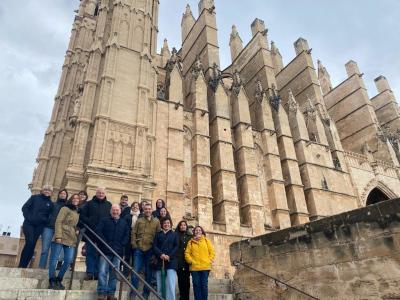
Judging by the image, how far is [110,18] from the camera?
674 inches

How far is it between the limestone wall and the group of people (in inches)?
58.3

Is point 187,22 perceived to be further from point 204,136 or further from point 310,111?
point 204,136

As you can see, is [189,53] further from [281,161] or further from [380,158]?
[380,158]

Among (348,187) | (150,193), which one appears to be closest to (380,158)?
(348,187)

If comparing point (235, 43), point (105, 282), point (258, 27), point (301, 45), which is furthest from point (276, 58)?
point (105, 282)

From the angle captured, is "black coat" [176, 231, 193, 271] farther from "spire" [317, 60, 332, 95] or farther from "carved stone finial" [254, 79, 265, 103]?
"spire" [317, 60, 332, 95]

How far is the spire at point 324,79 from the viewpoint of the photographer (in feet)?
107

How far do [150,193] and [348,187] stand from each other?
14.3 m

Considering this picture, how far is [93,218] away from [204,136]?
37.7 ft

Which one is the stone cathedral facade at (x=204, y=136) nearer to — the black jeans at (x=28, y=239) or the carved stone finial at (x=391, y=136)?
the carved stone finial at (x=391, y=136)

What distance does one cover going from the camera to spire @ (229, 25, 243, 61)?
27.9 meters

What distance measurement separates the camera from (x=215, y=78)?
Result: 65.1 feet

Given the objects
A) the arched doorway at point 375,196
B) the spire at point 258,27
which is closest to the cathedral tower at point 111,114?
the spire at point 258,27

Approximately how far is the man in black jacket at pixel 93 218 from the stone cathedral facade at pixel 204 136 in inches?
233
